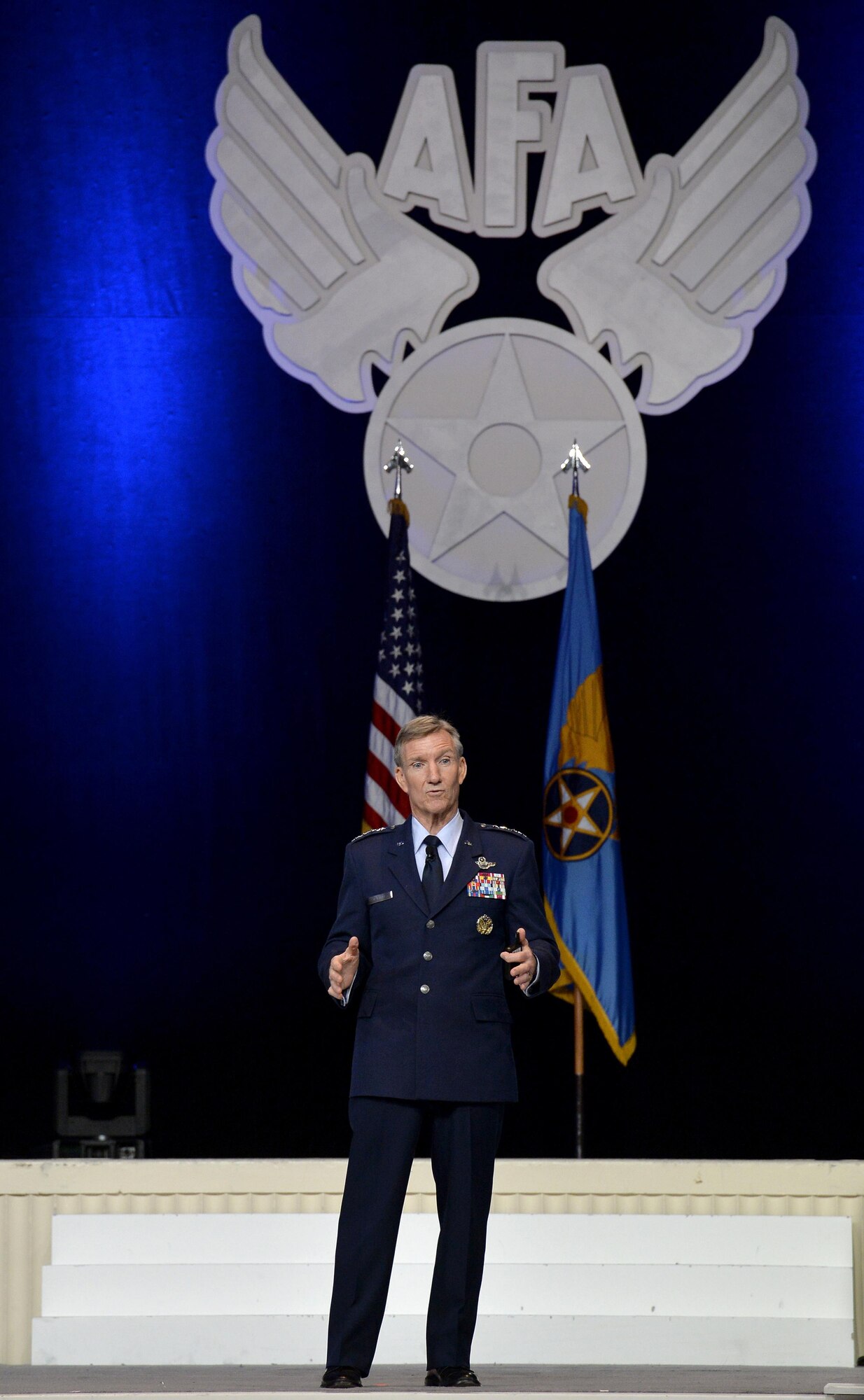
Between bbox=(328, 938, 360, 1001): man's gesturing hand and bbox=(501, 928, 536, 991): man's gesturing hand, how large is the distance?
227 mm

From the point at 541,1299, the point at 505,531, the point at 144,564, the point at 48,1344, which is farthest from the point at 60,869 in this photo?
the point at 541,1299

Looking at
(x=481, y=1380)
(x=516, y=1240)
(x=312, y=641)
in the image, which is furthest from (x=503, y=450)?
(x=481, y=1380)

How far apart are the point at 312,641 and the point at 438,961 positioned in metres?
3.14

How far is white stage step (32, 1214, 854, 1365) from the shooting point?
11.8ft

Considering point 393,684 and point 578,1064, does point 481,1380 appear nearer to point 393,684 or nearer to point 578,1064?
point 578,1064

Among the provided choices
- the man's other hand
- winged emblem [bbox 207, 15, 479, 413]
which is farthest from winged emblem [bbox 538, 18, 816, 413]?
the man's other hand

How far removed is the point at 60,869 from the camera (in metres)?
5.70

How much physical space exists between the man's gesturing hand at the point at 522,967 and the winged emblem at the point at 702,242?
3541mm

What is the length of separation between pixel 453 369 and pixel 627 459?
66 cm

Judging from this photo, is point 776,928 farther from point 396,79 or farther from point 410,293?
point 396,79

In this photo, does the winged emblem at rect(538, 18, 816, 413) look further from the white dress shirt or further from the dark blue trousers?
the dark blue trousers

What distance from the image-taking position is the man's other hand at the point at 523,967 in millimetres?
2605

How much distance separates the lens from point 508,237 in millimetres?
5902

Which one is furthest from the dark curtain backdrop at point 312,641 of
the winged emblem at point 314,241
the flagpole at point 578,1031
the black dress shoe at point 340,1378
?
the black dress shoe at point 340,1378
